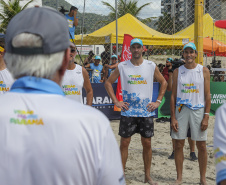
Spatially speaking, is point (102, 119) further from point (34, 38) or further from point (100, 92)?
point (100, 92)

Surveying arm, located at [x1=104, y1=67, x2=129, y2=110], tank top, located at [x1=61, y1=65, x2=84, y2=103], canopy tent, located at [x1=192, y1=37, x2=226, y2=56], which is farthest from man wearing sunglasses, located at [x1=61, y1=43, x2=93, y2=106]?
canopy tent, located at [x1=192, y1=37, x2=226, y2=56]

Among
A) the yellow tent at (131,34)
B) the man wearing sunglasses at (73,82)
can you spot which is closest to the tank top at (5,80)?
the man wearing sunglasses at (73,82)

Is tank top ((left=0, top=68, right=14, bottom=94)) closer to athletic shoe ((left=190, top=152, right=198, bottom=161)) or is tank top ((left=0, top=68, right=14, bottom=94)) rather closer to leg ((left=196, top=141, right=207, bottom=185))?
leg ((left=196, top=141, right=207, bottom=185))

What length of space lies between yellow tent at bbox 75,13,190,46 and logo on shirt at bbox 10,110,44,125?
11093 millimetres

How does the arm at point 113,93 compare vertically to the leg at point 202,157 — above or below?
above

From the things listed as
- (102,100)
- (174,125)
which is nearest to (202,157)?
(174,125)

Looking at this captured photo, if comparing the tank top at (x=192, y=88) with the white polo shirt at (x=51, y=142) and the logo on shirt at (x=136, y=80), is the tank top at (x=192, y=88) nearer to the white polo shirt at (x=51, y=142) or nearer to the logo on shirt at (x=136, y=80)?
the logo on shirt at (x=136, y=80)

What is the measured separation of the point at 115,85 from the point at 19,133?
294 inches

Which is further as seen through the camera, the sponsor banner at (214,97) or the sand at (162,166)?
the sponsor banner at (214,97)

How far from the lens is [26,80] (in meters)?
1.07

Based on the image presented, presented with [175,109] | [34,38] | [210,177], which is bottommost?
[210,177]

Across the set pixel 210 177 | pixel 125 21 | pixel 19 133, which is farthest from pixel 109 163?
pixel 125 21

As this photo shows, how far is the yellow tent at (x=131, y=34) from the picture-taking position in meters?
13.2

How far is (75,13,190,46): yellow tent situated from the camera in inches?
519
